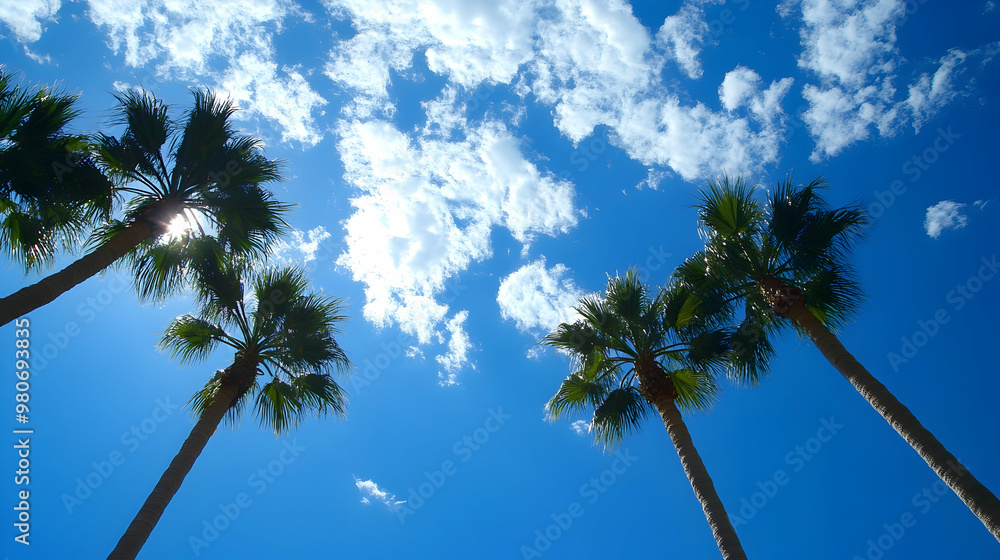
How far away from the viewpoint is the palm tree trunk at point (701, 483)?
24.3 feet

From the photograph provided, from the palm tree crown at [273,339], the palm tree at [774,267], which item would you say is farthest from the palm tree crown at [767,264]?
the palm tree crown at [273,339]

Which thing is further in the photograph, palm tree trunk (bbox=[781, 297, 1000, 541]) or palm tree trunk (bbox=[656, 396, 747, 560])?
palm tree trunk (bbox=[656, 396, 747, 560])

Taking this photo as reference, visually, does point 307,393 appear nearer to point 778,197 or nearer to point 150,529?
point 150,529

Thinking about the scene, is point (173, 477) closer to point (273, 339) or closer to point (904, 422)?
point (273, 339)

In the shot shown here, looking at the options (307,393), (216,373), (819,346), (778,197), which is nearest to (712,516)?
(819,346)

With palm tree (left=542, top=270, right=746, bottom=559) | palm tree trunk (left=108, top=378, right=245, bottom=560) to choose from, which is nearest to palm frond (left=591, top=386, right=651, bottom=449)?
palm tree (left=542, top=270, right=746, bottom=559)

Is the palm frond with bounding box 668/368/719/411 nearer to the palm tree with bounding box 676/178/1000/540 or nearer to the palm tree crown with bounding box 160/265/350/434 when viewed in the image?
the palm tree with bounding box 676/178/1000/540

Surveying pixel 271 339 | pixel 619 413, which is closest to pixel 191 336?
pixel 271 339

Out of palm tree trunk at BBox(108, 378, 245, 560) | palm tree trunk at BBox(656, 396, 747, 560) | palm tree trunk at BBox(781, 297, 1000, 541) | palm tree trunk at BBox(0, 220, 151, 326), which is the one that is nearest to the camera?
palm tree trunk at BBox(781, 297, 1000, 541)

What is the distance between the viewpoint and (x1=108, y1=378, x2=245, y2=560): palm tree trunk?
6.69m

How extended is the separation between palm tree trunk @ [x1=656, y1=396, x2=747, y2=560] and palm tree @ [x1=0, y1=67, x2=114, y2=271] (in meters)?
11.0

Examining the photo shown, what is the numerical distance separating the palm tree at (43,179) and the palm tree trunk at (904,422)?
12.9 meters

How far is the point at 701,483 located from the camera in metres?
8.34

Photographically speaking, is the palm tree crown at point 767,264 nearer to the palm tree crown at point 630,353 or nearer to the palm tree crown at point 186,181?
the palm tree crown at point 630,353
